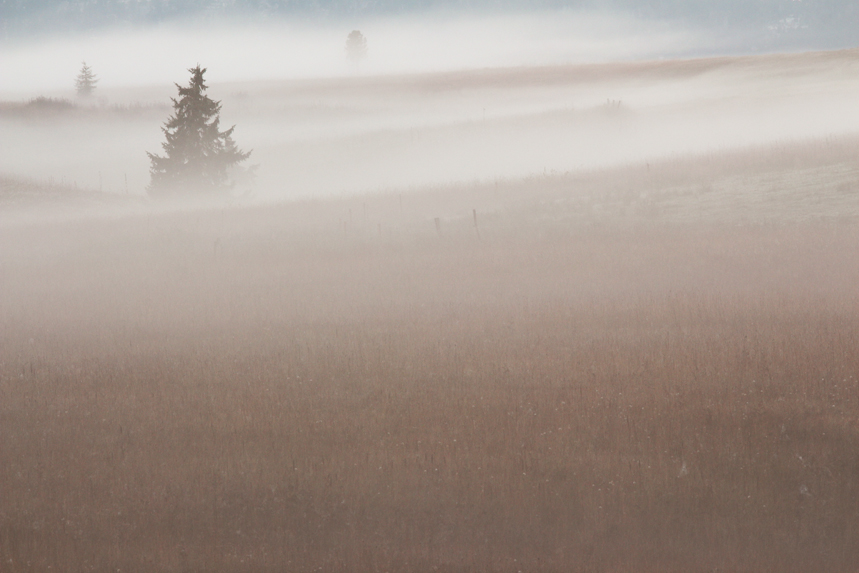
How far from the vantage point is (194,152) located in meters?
42.2

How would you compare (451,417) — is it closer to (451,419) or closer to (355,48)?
(451,419)

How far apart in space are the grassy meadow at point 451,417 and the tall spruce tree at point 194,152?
23.2 meters

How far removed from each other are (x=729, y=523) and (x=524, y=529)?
1751 millimetres

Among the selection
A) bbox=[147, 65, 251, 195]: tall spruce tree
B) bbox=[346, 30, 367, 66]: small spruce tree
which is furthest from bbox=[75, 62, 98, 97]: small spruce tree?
bbox=[147, 65, 251, 195]: tall spruce tree

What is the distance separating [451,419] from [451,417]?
6cm

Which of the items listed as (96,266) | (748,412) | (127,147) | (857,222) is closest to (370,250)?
(96,266)

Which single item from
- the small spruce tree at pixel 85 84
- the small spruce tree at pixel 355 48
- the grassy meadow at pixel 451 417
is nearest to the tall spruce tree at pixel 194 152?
the grassy meadow at pixel 451 417

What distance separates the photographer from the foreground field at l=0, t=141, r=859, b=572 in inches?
256

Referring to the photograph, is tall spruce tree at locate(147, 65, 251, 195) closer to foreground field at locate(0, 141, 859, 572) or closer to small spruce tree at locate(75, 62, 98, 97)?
foreground field at locate(0, 141, 859, 572)

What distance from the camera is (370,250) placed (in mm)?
23531

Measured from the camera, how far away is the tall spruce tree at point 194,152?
41469 millimetres

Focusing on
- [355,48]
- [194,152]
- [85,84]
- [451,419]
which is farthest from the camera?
[355,48]

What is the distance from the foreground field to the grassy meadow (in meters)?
0.03

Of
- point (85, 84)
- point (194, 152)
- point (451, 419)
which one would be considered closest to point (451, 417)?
point (451, 419)
